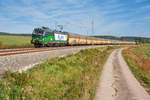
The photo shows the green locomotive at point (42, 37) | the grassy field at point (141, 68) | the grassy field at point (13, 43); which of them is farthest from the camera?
the grassy field at point (13, 43)

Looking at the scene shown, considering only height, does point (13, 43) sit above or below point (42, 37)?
below

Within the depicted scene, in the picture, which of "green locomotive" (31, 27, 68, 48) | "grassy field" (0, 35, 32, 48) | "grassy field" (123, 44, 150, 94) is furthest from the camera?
"grassy field" (0, 35, 32, 48)

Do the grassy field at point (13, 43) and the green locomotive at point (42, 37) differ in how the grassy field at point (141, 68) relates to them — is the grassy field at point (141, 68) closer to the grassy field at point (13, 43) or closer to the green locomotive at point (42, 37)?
the green locomotive at point (42, 37)

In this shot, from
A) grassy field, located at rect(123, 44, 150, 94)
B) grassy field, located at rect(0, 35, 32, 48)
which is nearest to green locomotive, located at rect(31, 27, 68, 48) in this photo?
grassy field, located at rect(0, 35, 32, 48)

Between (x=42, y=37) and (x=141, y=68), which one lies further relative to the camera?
(x=42, y=37)

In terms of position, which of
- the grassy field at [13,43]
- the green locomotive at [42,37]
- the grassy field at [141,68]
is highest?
the green locomotive at [42,37]

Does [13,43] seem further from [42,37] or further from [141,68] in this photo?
[141,68]

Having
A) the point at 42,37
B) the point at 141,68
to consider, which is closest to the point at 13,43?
the point at 42,37

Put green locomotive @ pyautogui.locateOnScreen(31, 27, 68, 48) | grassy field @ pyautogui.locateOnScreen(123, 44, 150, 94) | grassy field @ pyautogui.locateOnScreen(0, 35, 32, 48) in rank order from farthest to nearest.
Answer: grassy field @ pyautogui.locateOnScreen(0, 35, 32, 48) → green locomotive @ pyautogui.locateOnScreen(31, 27, 68, 48) → grassy field @ pyautogui.locateOnScreen(123, 44, 150, 94)

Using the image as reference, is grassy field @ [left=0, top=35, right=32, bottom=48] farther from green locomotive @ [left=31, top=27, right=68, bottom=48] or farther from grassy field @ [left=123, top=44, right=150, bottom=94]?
grassy field @ [left=123, top=44, right=150, bottom=94]

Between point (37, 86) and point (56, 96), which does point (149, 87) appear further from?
point (37, 86)

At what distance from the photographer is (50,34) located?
3006 cm

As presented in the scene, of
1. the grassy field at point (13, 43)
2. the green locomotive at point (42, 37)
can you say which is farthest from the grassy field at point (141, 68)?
the grassy field at point (13, 43)

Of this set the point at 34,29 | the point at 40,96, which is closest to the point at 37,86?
the point at 40,96
